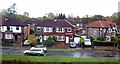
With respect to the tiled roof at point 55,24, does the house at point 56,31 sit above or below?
below

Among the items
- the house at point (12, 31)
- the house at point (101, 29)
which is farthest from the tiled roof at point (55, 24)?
the house at point (101, 29)

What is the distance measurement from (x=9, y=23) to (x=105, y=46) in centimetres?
1956

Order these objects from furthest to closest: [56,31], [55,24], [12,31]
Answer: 1. [55,24]
2. [56,31]
3. [12,31]

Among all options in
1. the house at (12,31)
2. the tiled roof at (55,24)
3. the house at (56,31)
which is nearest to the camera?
the house at (12,31)

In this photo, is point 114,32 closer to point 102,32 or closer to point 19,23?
point 102,32

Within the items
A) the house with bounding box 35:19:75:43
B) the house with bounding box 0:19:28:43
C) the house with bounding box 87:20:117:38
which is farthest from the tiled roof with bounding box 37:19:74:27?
the house with bounding box 87:20:117:38

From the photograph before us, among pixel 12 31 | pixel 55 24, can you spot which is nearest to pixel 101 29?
pixel 55 24

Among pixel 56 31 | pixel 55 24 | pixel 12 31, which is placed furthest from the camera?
pixel 55 24

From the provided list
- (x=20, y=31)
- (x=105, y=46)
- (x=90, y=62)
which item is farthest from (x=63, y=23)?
(x=90, y=62)

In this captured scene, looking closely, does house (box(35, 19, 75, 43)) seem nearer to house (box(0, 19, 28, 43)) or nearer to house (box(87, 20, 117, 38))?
house (box(0, 19, 28, 43))

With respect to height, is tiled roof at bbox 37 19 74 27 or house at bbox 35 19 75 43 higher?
tiled roof at bbox 37 19 74 27

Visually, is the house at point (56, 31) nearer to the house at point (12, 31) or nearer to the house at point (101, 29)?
the house at point (12, 31)

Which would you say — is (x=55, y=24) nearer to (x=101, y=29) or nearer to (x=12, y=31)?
(x=12, y=31)

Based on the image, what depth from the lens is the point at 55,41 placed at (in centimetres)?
5169
